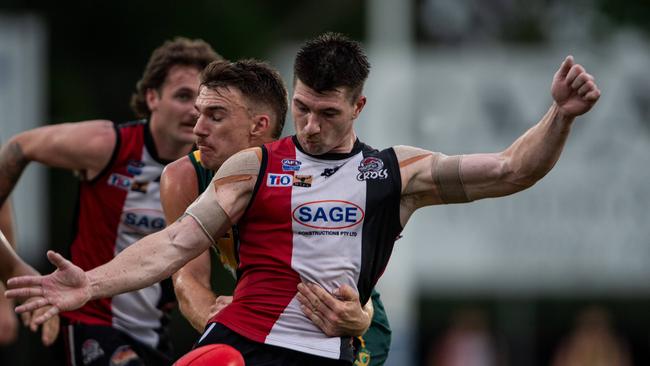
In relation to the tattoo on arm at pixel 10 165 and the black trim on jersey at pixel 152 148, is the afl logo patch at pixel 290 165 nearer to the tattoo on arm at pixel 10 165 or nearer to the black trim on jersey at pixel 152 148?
the black trim on jersey at pixel 152 148

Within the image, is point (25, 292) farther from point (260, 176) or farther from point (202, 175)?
point (202, 175)

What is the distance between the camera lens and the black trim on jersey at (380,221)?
6.40 meters

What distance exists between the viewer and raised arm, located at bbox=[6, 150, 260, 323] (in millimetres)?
5832

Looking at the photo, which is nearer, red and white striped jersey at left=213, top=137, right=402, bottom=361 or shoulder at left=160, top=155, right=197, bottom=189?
red and white striped jersey at left=213, top=137, right=402, bottom=361

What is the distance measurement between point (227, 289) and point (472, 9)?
315 inches

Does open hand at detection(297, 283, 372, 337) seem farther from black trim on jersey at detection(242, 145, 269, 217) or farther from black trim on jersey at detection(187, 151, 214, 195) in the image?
black trim on jersey at detection(187, 151, 214, 195)

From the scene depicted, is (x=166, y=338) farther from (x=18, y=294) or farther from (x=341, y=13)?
(x=341, y=13)

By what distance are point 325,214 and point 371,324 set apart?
112 cm

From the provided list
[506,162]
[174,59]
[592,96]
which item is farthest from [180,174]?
[592,96]

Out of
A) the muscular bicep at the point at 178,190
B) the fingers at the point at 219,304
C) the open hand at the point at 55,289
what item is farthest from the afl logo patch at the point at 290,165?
the open hand at the point at 55,289

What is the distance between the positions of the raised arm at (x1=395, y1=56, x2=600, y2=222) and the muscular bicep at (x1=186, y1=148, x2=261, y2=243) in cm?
72

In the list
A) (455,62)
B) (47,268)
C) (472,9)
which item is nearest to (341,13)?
(472,9)

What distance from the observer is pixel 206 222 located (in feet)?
20.6

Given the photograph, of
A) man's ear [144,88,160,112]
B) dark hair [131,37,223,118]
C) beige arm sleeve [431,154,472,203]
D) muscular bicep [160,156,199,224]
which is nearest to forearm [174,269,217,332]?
muscular bicep [160,156,199,224]
